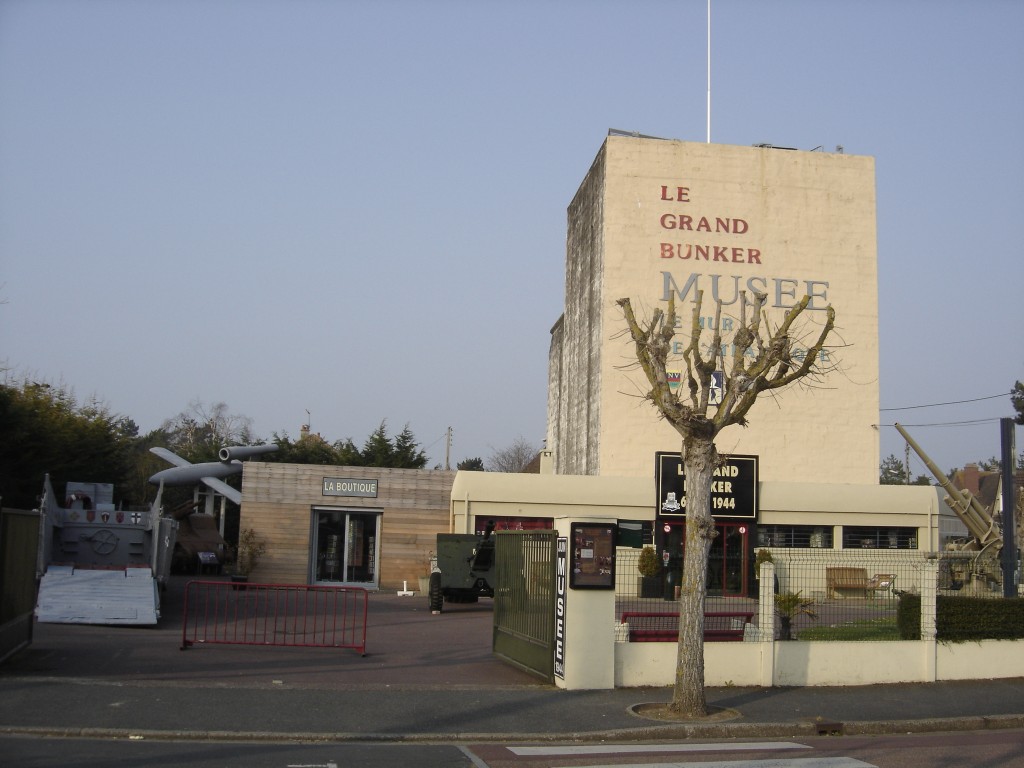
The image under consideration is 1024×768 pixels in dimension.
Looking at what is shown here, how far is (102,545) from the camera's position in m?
23.1

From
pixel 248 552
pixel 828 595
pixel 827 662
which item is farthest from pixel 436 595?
pixel 827 662

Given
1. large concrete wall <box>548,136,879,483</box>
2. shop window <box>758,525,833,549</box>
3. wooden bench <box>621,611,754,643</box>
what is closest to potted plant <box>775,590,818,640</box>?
wooden bench <box>621,611,754,643</box>

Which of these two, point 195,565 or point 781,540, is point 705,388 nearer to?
point 781,540

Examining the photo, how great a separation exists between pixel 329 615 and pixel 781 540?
15.2 meters

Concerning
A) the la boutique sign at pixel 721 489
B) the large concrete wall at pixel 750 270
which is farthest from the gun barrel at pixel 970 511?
the la boutique sign at pixel 721 489

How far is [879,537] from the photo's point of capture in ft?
107

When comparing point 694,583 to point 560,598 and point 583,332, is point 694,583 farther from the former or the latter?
point 583,332

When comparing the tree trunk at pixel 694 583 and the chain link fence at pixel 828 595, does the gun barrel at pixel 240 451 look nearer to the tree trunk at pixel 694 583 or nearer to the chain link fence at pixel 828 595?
the chain link fence at pixel 828 595

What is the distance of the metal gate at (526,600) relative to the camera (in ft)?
46.5

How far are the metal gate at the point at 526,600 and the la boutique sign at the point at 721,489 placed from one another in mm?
15191

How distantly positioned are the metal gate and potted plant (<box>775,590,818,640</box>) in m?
3.39

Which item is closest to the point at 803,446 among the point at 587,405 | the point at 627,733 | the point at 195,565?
the point at 587,405

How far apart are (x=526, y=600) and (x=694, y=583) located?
3558 mm

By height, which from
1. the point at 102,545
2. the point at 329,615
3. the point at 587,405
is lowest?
the point at 329,615
